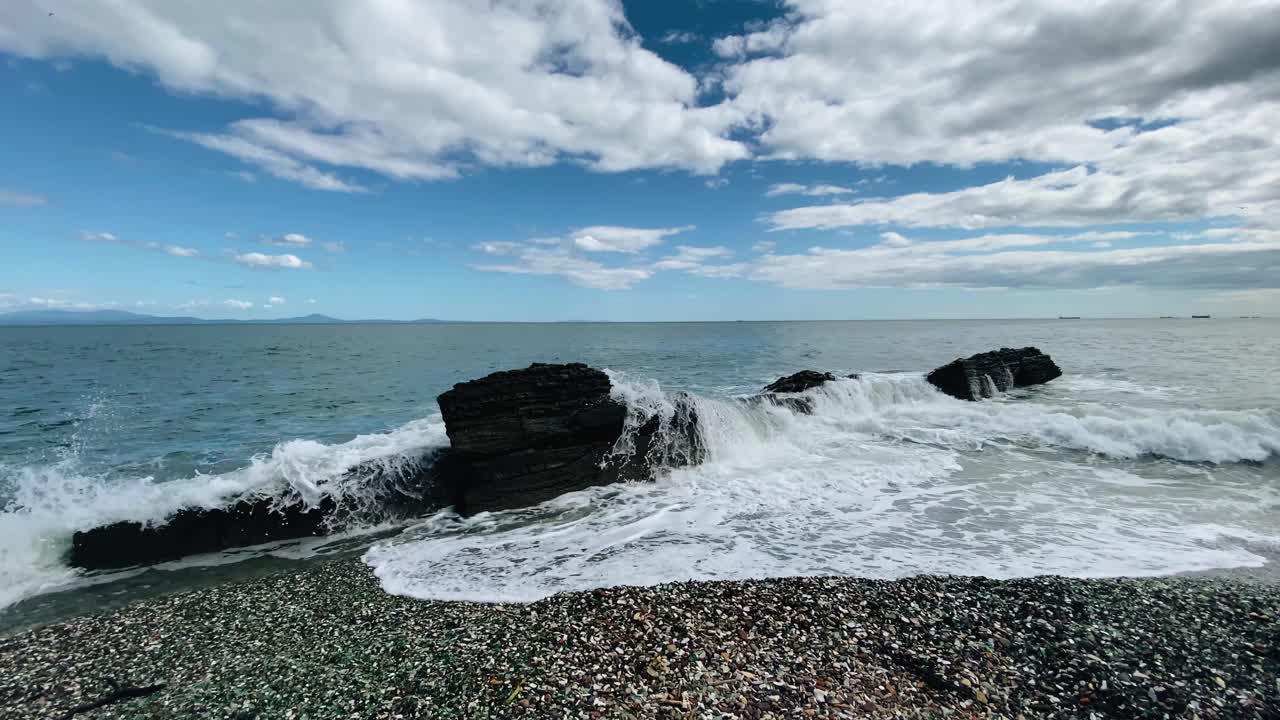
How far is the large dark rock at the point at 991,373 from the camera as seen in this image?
29.4 meters

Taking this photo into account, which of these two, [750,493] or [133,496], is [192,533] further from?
[750,493]

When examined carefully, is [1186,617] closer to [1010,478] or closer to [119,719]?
[1010,478]

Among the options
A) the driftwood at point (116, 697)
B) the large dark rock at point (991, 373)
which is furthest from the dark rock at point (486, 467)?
the large dark rock at point (991, 373)

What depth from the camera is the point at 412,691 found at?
6.03 metres

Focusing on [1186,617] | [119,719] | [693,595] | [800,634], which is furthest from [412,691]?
[1186,617]

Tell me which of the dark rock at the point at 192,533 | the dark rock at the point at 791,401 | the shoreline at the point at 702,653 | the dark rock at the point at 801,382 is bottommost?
the dark rock at the point at 192,533

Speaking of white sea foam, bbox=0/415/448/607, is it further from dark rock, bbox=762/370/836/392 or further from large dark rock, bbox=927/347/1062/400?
large dark rock, bbox=927/347/1062/400

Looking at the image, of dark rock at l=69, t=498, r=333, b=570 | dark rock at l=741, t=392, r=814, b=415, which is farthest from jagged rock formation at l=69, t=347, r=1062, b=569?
dark rock at l=741, t=392, r=814, b=415

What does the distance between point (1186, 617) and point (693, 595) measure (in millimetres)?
6928

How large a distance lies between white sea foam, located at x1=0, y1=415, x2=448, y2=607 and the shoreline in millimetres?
3397

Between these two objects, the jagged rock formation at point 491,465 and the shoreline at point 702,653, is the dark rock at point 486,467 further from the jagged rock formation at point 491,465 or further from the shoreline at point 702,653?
the shoreline at point 702,653

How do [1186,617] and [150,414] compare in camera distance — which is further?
[150,414]

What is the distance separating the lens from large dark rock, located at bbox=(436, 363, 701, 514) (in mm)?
14102

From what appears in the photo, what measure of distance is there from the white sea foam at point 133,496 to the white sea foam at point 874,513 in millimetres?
2346
